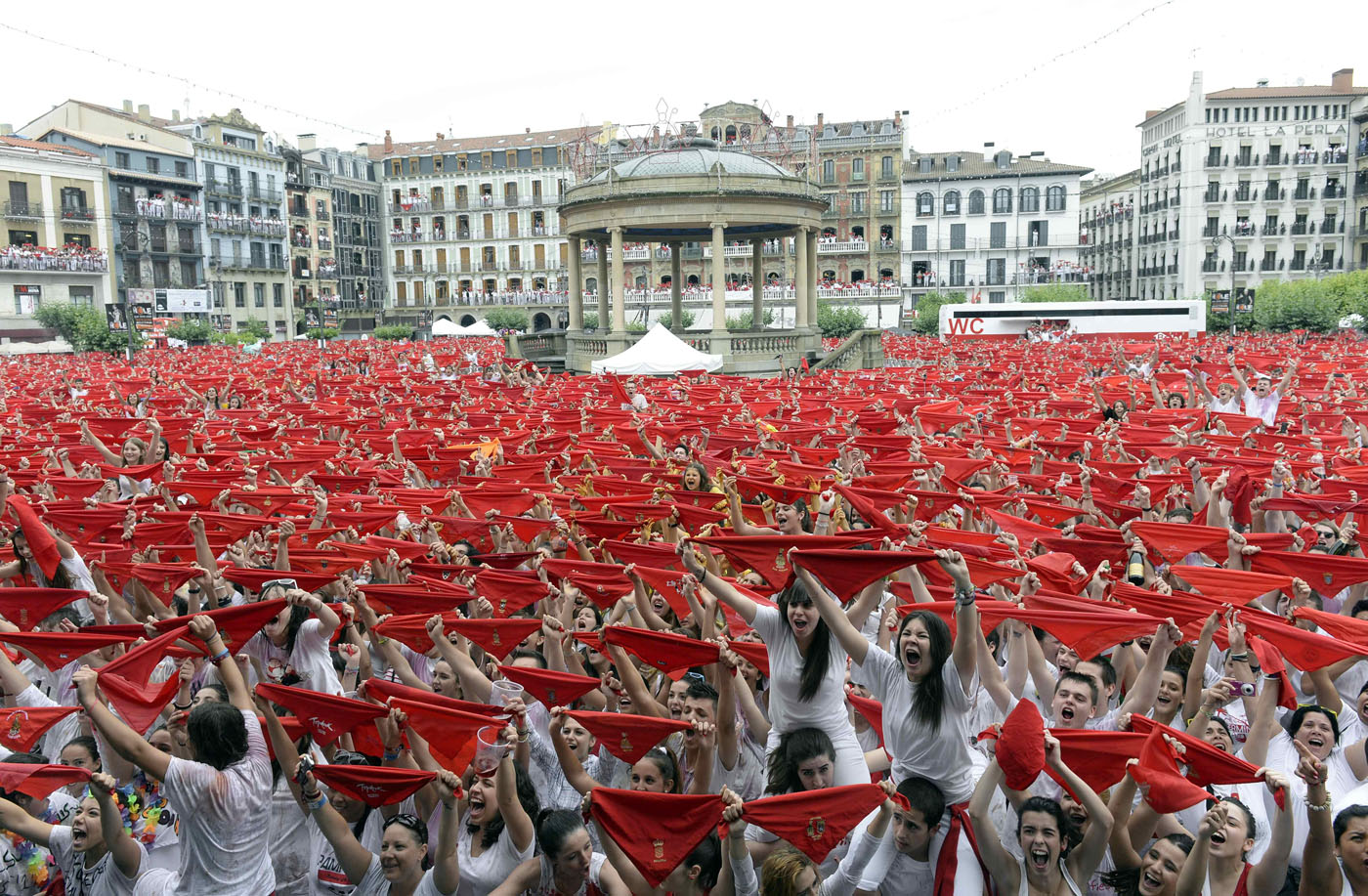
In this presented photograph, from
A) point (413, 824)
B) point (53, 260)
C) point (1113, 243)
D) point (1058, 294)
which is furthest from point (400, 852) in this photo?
point (1113, 243)

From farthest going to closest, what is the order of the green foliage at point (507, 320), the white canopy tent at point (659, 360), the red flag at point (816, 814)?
1. the green foliage at point (507, 320)
2. the white canopy tent at point (659, 360)
3. the red flag at point (816, 814)

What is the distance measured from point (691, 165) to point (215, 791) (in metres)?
35.6

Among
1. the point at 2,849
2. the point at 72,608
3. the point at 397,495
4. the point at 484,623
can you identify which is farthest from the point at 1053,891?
the point at 397,495

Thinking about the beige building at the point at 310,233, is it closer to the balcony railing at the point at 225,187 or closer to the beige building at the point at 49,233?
the balcony railing at the point at 225,187

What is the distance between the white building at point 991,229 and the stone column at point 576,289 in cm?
5473

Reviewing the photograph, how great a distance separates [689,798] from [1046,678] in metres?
2.80

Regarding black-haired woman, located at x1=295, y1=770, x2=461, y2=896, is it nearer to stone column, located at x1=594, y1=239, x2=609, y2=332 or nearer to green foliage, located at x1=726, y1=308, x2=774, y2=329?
stone column, located at x1=594, y1=239, x2=609, y2=332

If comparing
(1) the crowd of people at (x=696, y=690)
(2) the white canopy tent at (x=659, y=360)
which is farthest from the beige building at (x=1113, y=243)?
(1) the crowd of people at (x=696, y=690)

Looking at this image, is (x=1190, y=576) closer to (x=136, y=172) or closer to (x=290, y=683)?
(x=290, y=683)

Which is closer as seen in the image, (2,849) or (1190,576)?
(2,849)

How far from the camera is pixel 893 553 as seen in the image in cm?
596

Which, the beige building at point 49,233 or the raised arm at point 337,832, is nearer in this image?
the raised arm at point 337,832

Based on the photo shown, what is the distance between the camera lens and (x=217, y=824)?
506 centimetres

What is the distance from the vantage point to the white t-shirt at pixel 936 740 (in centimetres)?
525
